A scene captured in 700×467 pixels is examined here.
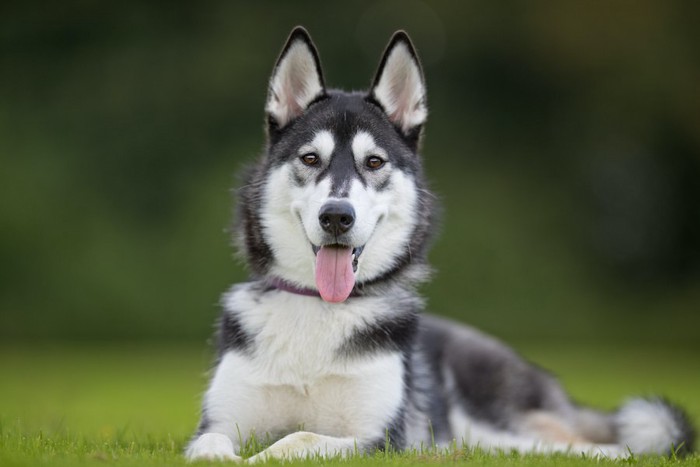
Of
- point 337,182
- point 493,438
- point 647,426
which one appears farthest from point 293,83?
point 647,426

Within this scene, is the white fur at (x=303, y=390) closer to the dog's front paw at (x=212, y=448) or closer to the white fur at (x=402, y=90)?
the dog's front paw at (x=212, y=448)

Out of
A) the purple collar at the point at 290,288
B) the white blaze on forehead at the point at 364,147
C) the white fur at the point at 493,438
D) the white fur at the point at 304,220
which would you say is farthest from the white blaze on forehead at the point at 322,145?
the white fur at the point at 493,438

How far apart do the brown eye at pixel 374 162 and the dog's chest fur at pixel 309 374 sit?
2.55ft

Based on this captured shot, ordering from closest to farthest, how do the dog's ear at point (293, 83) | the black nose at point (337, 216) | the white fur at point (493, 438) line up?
the black nose at point (337, 216)
the dog's ear at point (293, 83)
the white fur at point (493, 438)

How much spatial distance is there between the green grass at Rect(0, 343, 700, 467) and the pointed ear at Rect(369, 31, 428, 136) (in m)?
1.90

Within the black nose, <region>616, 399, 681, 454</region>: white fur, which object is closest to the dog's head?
the black nose

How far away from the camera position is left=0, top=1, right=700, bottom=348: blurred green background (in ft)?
60.3

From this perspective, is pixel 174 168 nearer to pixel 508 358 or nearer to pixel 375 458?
pixel 508 358

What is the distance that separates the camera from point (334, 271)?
16.9 feet

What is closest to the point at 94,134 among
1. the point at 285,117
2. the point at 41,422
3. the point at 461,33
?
the point at 461,33

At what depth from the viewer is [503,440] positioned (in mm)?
6309

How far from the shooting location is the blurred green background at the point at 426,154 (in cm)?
1838

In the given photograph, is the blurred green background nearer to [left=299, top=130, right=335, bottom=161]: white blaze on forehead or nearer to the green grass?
the green grass

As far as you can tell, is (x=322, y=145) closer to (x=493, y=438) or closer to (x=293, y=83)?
(x=293, y=83)
